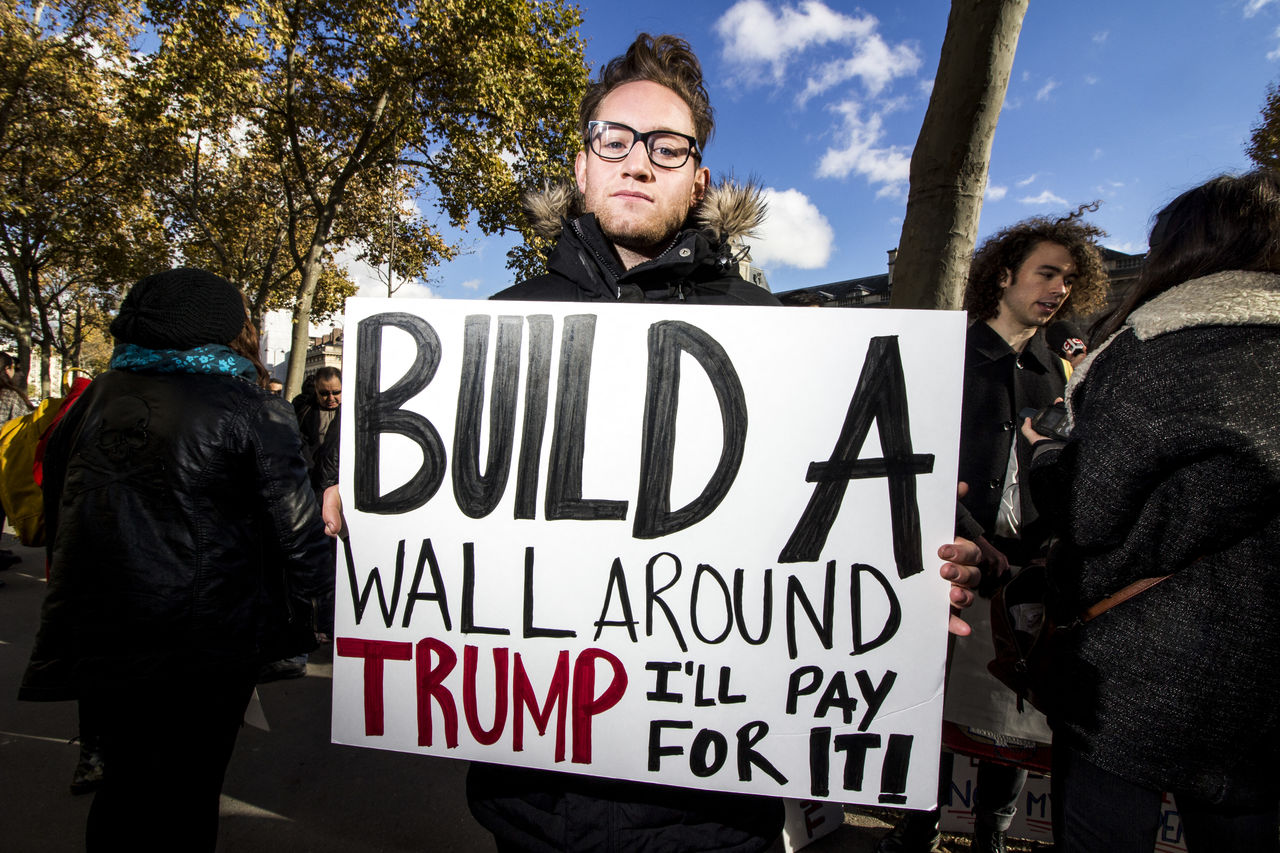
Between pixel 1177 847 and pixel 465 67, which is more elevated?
pixel 465 67

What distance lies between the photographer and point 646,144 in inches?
53.0

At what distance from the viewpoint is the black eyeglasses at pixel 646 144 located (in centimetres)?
135

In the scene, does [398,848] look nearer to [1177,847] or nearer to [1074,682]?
[1074,682]

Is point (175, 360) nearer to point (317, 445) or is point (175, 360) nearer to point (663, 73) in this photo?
point (663, 73)

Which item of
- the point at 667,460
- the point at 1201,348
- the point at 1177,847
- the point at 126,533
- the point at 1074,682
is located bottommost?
the point at 1177,847

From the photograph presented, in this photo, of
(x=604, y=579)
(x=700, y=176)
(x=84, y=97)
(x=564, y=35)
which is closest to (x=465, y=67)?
(x=564, y=35)

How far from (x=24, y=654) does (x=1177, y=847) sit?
18.6 ft

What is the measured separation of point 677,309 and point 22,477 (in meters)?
3.86

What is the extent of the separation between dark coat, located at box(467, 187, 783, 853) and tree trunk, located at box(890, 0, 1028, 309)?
1688mm

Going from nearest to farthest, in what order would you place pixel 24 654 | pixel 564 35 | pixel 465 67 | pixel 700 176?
pixel 700 176 < pixel 24 654 < pixel 465 67 < pixel 564 35

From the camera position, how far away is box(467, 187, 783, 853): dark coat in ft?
3.67

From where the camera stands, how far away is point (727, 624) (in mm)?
1124

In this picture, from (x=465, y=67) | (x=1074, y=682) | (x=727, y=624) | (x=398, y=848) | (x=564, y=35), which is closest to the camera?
(x=727, y=624)

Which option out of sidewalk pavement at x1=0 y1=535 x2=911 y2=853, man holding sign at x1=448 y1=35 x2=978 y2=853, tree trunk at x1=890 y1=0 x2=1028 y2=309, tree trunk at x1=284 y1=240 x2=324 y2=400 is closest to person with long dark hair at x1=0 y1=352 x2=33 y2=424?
sidewalk pavement at x1=0 y1=535 x2=911 y2=853
